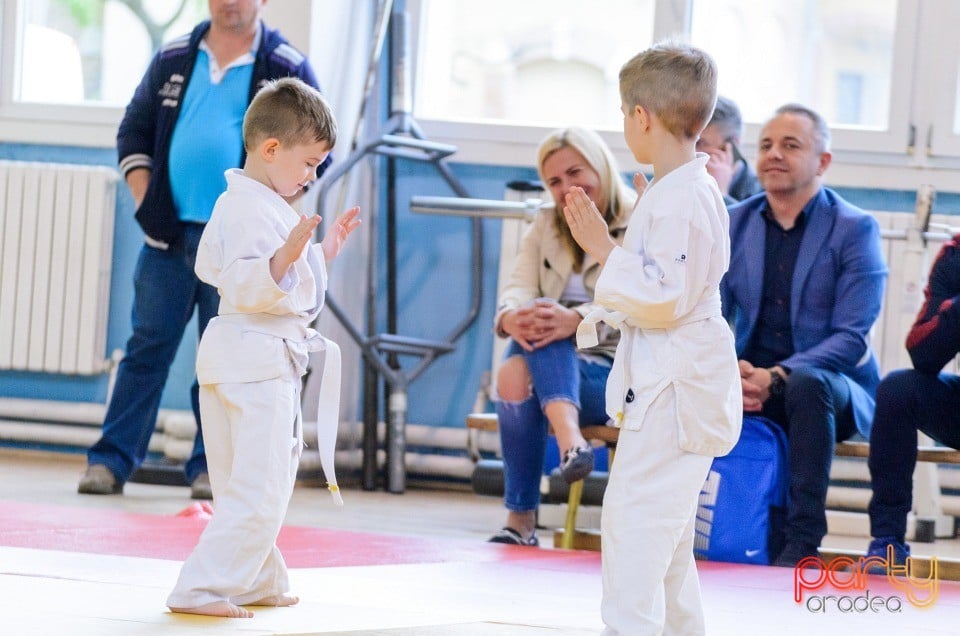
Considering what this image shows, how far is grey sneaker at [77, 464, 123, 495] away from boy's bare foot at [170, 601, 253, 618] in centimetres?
197

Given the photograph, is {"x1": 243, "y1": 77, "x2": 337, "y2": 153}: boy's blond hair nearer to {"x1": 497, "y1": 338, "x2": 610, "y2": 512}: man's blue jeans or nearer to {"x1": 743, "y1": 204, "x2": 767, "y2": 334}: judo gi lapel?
{"x1": 497, "y1": 338, "x2": 610, "y2": 512}: man's blue jeans

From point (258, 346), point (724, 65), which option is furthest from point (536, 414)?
point (724, 65)

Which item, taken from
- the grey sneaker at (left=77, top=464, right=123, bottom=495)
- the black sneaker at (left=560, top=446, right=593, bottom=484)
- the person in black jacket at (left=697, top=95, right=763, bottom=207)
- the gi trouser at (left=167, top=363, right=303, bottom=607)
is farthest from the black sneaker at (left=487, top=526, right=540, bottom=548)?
the gi trouser at (left=167, top=363, right=303, bottom=607)

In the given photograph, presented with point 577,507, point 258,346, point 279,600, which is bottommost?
point 577,507

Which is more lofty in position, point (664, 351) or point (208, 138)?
point (208, 138)

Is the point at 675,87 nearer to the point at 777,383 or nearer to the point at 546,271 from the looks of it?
the point at 777,383

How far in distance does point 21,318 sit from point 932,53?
321 centimetres

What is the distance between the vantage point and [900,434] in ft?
9.27

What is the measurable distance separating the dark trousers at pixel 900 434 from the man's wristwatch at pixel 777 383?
211mm

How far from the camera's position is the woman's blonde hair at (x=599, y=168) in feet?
10.3

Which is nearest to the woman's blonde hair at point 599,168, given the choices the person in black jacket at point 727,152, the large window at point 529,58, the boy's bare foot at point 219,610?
the person in black jacket at point 727,152

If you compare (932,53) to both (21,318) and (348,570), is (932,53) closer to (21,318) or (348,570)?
(348,570)

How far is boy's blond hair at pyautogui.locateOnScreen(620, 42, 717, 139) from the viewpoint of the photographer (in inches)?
66.5

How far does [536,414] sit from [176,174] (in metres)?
1.29
